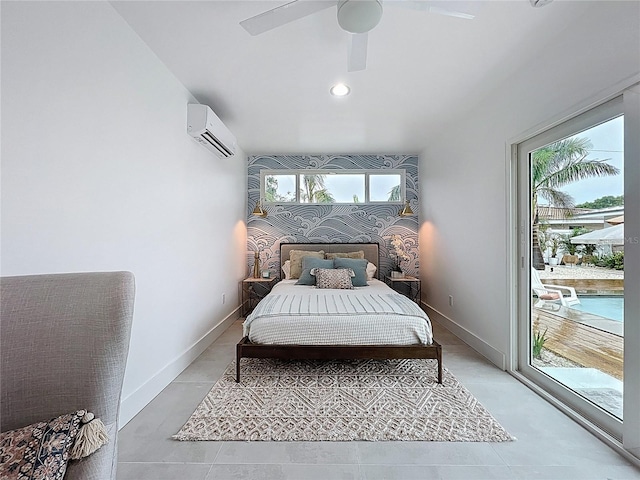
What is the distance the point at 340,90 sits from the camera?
9.18 ft

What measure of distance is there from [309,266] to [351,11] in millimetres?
3045

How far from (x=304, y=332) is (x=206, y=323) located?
1332 mm

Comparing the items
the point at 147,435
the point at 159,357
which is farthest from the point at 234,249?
the point at 147,435

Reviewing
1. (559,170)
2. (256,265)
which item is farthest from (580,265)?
(256,265)

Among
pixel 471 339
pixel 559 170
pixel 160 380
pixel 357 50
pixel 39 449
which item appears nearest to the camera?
pixel 39 449

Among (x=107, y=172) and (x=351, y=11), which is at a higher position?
(x=351, y=11)

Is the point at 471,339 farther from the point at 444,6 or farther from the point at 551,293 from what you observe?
the point at 444,6

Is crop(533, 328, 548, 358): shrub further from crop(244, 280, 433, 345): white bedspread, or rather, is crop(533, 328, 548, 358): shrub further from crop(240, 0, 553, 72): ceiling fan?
crop(240, 0, 553, 72): ceiling fan

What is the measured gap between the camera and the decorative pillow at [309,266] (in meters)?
4.13

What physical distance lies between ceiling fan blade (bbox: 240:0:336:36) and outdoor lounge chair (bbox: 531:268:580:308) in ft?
7.63

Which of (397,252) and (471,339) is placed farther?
(397,252)

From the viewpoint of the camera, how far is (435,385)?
2.40 metres

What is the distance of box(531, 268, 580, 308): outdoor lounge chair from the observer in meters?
2.13

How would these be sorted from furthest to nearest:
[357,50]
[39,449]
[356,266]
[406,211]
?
1. [406,211]
2. [356,266]
3. [357,50]
4. [39,449]
